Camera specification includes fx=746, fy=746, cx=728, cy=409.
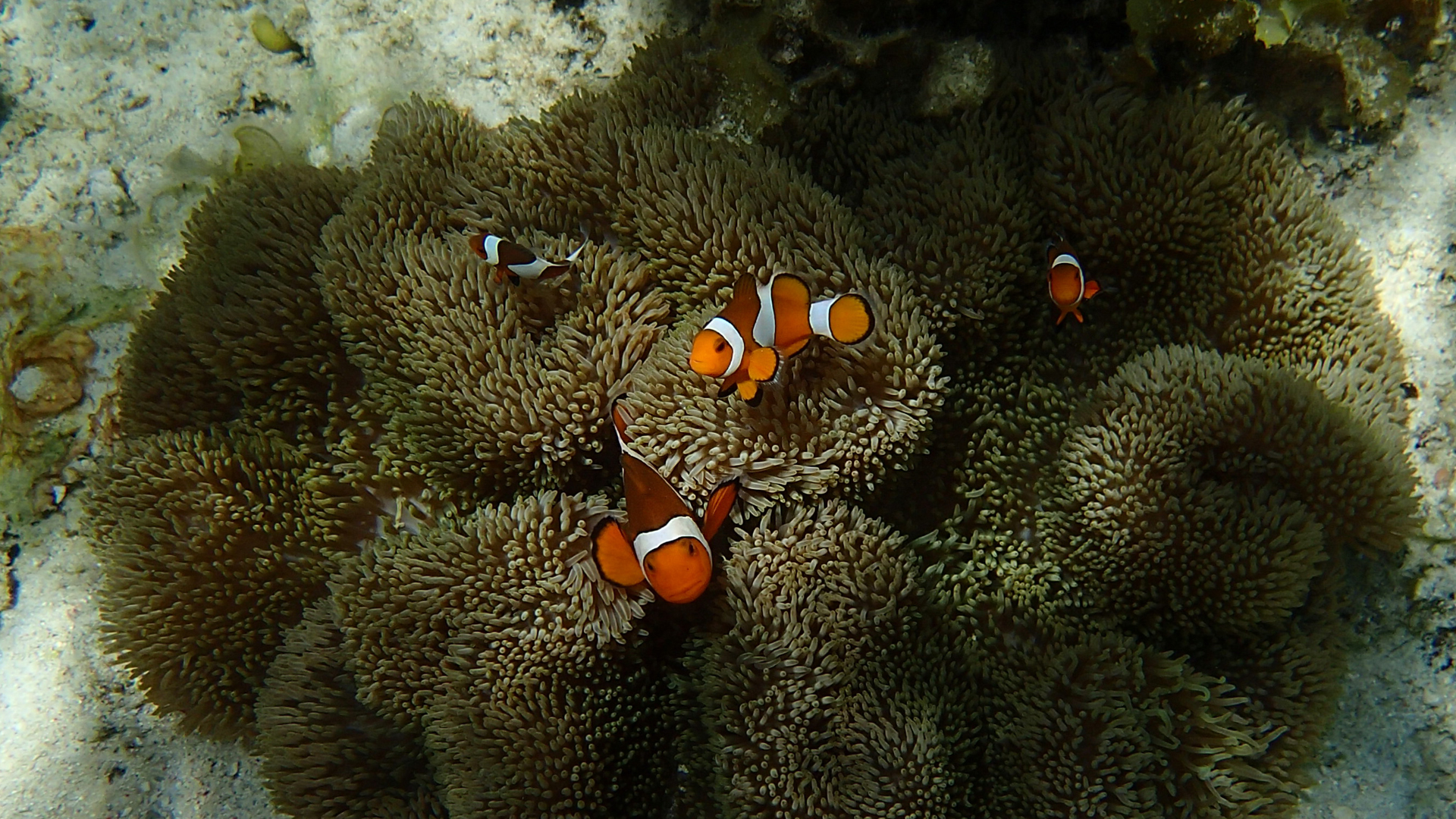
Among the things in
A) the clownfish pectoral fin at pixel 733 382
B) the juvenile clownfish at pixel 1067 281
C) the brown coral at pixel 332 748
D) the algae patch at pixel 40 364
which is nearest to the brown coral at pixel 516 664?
the brown coral at pixel 332 748

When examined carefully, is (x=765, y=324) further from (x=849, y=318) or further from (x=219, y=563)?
(x=219, y=563)

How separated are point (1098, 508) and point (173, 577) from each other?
7.30 ft

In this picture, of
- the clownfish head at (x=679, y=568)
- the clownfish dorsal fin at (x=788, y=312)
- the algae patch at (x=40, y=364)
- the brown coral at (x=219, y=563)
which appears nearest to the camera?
the clownfish head at (x=679, y=568)

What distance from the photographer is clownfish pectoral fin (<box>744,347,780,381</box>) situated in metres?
1.52

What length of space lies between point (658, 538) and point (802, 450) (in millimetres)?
371

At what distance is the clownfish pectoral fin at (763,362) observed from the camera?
4.99 feet

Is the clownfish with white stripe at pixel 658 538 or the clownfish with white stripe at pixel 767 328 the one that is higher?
the clownfish with white stripe at pixel 767 328

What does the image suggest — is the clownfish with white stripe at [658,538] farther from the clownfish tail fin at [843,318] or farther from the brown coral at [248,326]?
the brown coral at [248,326]

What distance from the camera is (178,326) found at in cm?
209

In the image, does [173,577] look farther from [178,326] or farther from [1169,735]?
[1169,735]

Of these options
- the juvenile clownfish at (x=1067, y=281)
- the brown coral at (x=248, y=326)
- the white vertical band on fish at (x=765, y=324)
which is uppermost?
the juvenile clownfish at (x=1067, y=281)

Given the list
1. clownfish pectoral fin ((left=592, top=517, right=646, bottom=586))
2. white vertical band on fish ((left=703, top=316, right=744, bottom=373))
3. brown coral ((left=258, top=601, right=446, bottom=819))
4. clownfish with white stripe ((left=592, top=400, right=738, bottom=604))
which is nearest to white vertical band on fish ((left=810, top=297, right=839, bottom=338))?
white vertical band on fish ((left=703, top=316, right=744, bottom=373))

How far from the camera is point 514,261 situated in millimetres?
1767

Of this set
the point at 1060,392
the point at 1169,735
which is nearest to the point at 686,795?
the point at 1169,735
